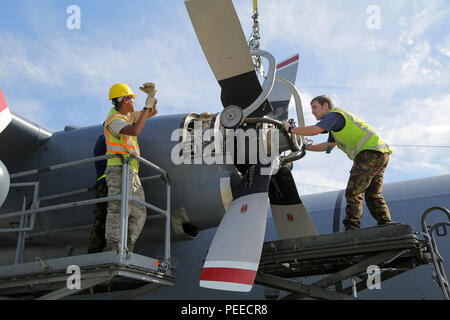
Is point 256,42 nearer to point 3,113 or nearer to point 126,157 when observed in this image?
point 126,157

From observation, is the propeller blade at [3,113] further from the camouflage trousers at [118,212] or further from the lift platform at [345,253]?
the lift platform at [345,253]

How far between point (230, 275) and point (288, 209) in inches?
59.7

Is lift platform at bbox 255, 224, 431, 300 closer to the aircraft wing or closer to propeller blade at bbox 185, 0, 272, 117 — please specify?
propeller blade at bbox 185, 0, 272, 117

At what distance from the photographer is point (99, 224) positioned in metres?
4.67

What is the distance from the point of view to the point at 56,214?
5285mm

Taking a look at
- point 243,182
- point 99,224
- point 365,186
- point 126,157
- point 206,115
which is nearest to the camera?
point 365,186

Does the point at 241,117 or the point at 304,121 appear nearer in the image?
the point at 241,117

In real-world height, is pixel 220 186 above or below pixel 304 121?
below

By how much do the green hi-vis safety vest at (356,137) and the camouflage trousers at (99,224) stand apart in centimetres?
255

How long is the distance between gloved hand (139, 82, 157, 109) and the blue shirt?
1.71 metres

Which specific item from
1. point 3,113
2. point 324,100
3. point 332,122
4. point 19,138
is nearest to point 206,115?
point 324,100

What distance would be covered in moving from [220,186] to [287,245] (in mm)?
1095
